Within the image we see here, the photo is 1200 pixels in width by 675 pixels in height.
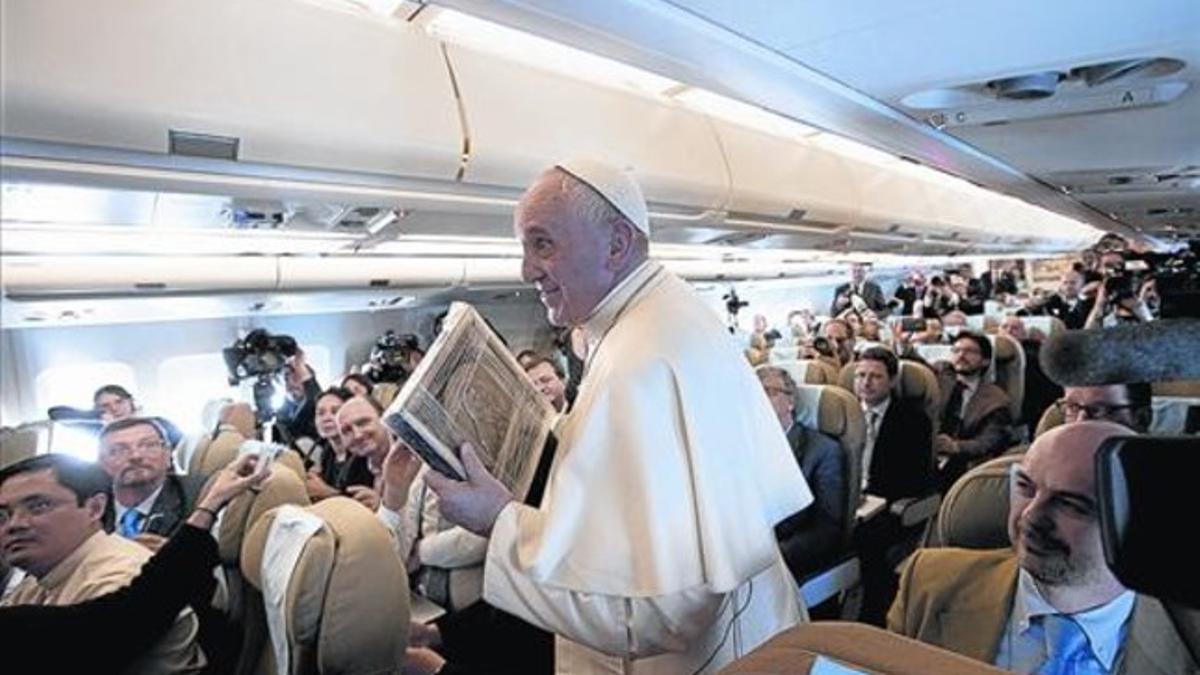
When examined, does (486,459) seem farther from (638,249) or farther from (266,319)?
(266,319)

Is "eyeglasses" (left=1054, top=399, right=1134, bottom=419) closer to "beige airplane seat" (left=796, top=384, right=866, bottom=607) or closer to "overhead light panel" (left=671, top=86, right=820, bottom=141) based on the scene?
"beige airplane seat" (left=796, top=384, right=866, bottom=607)

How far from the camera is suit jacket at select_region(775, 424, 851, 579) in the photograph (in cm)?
349

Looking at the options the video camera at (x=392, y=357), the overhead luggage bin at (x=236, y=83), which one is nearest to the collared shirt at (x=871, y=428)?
the video camera at (x=392, y=357)

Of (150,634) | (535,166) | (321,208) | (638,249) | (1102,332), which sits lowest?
(150,634)

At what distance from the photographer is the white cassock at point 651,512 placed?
4.69 feet

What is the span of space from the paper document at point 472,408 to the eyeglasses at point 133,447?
2.56 metres

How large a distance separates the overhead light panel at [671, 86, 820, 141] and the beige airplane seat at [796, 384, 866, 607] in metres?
1.45

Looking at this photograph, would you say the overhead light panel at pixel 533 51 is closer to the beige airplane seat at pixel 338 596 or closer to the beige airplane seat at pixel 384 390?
the beige airplane seat at pixel 338 596

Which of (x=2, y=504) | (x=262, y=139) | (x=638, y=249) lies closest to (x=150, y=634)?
(x=2, y=504)

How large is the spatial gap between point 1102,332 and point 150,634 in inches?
87.2

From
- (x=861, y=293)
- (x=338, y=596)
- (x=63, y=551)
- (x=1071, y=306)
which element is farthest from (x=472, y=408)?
(x=861, y=293)

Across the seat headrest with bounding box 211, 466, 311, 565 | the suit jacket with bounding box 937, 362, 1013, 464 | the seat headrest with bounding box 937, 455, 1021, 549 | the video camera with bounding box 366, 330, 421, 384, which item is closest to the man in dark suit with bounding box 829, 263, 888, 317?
the suit jacket with bounding box 937, 362, 1013, 464

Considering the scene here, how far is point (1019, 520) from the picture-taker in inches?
62.5

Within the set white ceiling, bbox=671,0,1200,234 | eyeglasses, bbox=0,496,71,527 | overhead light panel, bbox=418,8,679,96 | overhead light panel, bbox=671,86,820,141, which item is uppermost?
overhead light panel, bbox=671,86,820,141
